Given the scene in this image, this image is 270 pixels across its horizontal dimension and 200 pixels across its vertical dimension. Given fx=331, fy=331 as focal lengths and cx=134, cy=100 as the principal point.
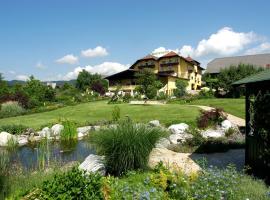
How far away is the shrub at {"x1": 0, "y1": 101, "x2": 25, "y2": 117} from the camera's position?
27.1 metres

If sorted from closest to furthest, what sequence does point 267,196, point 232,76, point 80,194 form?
1. point 80,194
2. point 267,196
3. point 232,76

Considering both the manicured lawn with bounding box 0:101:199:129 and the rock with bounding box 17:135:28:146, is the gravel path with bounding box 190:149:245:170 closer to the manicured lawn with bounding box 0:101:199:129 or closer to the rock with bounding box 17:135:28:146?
the manicured lawn with bounding box 0:101:199:129

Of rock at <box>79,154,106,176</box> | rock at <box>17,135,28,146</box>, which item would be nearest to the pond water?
rock at <box>17,135,28,146</box>

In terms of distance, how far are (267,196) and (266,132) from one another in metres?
1.43

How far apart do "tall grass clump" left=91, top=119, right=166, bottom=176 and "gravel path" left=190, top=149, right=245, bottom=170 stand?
7.63ft

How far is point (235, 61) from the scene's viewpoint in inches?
2174

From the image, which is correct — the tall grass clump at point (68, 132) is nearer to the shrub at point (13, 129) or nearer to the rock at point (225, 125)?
the shrub at point (13, 129)

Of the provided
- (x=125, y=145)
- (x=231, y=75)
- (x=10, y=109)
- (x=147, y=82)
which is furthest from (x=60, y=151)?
(x=231, y=75)

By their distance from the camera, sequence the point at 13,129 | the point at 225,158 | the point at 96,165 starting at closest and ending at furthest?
the point at 96,165 → the point at 225,158 → the point at 13,129

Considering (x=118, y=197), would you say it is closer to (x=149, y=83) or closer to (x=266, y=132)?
(x=266, y=132)

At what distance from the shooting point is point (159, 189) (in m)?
5.62

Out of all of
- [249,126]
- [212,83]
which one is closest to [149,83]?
[212,83]

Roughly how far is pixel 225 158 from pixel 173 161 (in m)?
1.87

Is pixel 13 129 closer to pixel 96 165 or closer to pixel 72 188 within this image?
pixel 96 165
